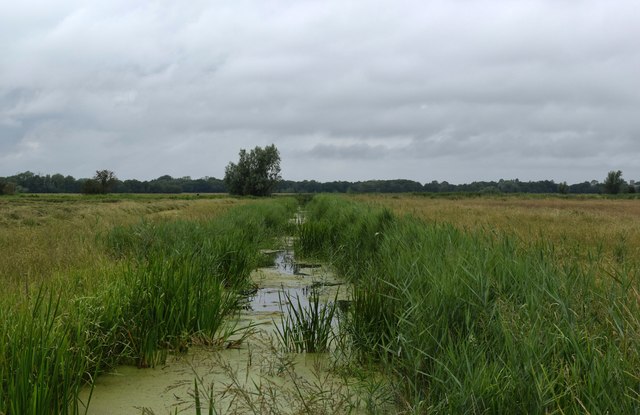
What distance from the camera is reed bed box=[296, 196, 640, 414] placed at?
2168 millimetres

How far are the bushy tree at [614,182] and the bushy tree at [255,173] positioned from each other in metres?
56.1

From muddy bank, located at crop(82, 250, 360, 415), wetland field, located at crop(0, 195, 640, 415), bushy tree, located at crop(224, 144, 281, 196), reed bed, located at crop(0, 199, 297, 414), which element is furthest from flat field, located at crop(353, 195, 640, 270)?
bushy tree, located at crop(224, 144, 281, 196)

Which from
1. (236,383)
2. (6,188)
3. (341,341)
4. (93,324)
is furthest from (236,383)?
(6,188)

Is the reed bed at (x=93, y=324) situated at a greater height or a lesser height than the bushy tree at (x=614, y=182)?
lesser

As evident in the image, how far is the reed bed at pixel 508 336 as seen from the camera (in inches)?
85.4

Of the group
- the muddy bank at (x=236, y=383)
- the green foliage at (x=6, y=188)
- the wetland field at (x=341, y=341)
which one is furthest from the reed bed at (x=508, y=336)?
the green foliage at (x=6, y=188)

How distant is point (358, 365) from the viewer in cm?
373

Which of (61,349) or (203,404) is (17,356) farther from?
(203,404)

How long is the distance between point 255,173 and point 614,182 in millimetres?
59603

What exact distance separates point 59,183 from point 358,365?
299 ft

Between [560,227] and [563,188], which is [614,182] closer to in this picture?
[563,188]

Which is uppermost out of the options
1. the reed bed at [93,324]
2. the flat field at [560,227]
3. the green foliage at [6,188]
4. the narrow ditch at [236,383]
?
the green foliage at [6,188]

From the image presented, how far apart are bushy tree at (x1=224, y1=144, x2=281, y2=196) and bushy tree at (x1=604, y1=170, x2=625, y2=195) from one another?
5612 centimetres

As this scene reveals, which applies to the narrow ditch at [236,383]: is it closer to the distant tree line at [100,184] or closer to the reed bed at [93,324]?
the reed bed at [93,324]
